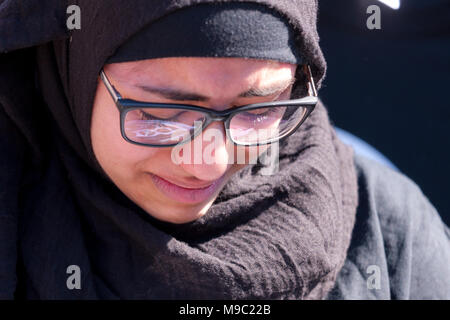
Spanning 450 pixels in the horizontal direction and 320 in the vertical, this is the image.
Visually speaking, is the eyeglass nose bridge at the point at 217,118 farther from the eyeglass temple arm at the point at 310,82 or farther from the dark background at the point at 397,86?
the dark background at the point at 397,86

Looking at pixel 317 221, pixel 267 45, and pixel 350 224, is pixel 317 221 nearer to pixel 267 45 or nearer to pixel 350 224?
pixel 350 224

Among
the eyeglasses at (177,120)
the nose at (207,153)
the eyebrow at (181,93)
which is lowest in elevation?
the nose at (207,153)

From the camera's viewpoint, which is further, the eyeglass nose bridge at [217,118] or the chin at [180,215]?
the chin at [180,215]

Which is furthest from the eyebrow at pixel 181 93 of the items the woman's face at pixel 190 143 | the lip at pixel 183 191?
the lip at pixel 183 191

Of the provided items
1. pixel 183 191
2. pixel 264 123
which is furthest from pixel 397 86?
pixel 183 191

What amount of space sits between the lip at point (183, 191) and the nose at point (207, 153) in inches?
3.2

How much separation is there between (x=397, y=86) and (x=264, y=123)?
1405 millimetres

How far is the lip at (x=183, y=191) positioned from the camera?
52.6 inches

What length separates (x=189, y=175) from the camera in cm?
130

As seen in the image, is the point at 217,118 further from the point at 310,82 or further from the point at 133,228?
the point at 133,228

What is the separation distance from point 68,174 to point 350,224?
82 centimetres

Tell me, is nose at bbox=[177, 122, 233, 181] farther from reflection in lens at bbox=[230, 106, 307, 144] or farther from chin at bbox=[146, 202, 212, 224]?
chin at bbox=[146, 202, 212, 224]

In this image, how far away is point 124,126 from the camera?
1223 mm
